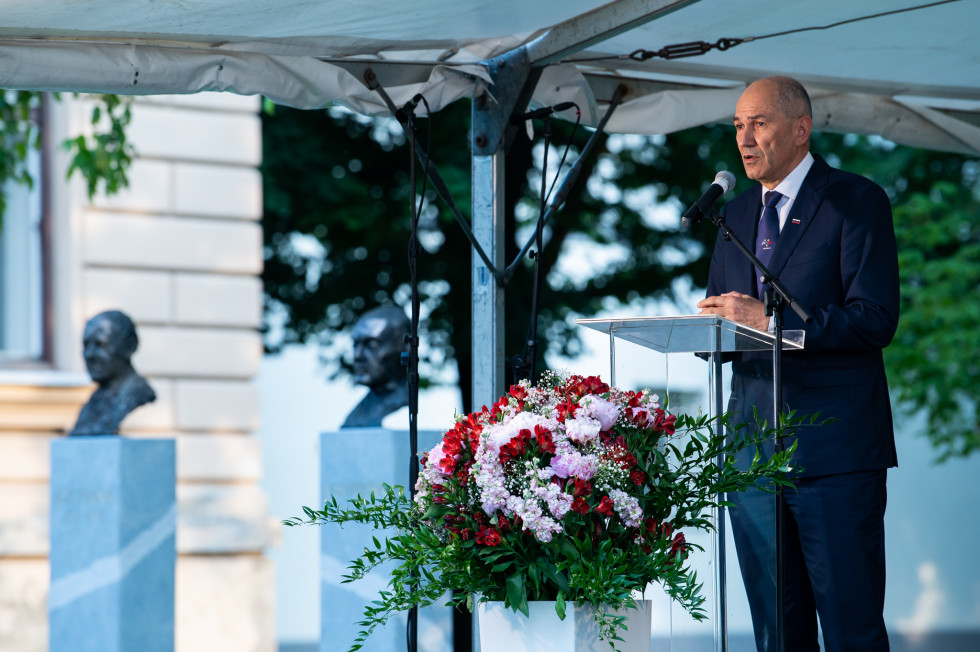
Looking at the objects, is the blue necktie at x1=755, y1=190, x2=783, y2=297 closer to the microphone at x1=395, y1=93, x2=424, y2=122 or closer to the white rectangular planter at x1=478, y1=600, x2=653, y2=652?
the white rectangular planter at x1=478, y1=600, x2=653, y2=652

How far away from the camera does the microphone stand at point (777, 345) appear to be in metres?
3.36

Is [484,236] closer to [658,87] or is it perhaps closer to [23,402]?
[658,87]

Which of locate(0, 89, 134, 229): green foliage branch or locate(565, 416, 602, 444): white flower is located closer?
→ locate(565, 416, 602, 444): white flower

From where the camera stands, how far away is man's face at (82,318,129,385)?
6.84m

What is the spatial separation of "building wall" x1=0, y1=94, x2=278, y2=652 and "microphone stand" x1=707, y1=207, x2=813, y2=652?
6023mm

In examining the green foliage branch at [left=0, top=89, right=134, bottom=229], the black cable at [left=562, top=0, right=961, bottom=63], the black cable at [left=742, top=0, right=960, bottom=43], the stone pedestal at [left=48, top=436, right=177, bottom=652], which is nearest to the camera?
the black cable at [left=742, top=0, right=960, bottom=43]

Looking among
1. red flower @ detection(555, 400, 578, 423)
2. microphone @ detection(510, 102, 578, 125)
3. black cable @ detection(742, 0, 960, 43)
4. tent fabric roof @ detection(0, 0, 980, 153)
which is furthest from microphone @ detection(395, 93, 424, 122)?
red flower @ detection(555, 400, 578, 423)

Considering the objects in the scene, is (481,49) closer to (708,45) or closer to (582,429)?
(708,45)

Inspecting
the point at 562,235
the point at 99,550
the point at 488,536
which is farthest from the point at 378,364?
the point at 562,235

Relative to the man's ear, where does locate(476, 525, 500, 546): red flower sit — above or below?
below

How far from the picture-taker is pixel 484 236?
517cm

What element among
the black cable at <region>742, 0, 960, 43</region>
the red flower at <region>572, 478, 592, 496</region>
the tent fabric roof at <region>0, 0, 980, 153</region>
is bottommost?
the red flower at <region>572, 478, 592, 496</region>

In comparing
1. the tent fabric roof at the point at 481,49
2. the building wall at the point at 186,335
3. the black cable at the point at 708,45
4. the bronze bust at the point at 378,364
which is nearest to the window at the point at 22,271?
the building wall at the point at 186,335

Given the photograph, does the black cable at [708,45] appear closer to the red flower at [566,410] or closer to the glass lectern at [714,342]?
the glass lectern at [714,342]
